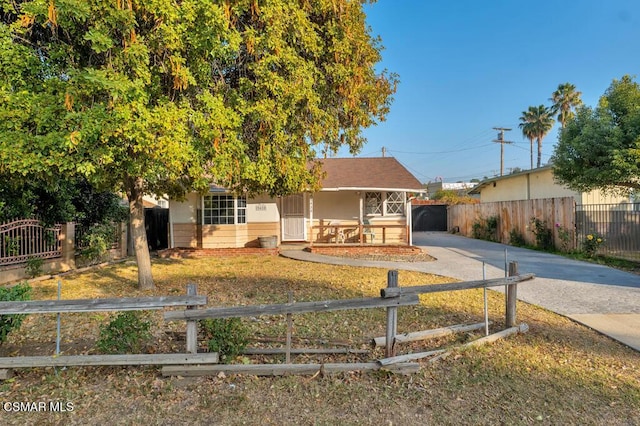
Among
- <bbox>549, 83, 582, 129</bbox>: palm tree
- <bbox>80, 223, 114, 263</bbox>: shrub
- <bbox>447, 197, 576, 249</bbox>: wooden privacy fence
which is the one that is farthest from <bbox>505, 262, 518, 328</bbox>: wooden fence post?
<bbox>549, 83, 582, 129</bbox>: palm tree

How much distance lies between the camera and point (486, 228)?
1898cm

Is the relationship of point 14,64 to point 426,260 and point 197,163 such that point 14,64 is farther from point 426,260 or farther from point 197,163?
point 426,260

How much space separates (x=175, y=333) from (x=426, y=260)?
9.27 meters

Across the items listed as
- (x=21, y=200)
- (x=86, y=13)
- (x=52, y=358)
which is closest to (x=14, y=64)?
(x=86, y=13)

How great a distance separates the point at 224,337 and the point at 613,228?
1286cm

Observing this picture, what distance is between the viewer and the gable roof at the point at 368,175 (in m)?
14.2

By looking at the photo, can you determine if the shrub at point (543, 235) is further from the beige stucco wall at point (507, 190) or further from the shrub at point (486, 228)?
the beige stucco wall at point (507, 190)

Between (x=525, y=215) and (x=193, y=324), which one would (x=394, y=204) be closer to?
(x=525, y=215)

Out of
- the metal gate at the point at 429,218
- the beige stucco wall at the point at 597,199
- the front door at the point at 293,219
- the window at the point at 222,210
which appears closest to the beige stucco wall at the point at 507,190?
the metal gate at the point at 429,218

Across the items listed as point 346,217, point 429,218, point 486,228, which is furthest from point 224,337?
point 429,218

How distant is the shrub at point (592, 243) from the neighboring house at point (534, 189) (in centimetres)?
252

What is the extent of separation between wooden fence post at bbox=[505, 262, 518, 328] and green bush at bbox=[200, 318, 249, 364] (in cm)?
369

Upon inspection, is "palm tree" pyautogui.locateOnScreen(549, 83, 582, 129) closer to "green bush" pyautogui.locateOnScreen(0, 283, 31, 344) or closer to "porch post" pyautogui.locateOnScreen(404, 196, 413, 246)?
"porch post" pyautogui.locateOnScreen(404, 196, 413, 246)

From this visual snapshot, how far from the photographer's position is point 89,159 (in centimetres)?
529
